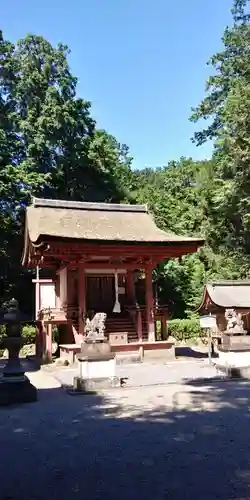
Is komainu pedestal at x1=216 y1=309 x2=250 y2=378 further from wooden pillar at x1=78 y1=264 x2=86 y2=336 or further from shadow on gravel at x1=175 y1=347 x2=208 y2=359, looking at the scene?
wooden pillar at x1=78 y1=264 x2=86 y2=336

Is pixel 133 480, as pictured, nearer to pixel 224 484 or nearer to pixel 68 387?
pixel 224 484

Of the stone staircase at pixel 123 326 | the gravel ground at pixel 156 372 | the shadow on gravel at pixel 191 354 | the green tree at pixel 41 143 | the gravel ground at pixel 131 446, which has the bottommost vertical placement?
the shadow on gravel at pixel 191 354

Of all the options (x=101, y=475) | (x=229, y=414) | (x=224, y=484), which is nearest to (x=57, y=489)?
(x=101, y=475)

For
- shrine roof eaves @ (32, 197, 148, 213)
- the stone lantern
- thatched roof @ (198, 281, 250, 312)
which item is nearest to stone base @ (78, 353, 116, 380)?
the stone lantern

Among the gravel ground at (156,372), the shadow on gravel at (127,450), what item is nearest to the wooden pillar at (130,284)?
the gravel ground at (156,372)

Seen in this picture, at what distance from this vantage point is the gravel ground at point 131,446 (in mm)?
3643

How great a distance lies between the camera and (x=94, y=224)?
1795 cm

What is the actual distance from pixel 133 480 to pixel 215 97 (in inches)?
1152

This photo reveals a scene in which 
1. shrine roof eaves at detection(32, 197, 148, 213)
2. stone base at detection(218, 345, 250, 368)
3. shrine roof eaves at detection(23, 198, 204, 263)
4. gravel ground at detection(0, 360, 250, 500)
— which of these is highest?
shrine roof eaves at detection(32, 197, 148, 213)

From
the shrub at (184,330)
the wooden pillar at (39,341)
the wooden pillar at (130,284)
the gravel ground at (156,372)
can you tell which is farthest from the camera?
the shrub at (184,330)

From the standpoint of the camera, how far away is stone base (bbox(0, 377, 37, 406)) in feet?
26.4

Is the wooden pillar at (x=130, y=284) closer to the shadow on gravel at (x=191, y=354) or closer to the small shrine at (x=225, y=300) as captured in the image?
the shadow on gravel at (x=191, y=354)

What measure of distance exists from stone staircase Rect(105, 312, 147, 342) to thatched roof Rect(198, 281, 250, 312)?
462 cm

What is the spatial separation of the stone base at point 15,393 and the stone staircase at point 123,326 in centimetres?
773
